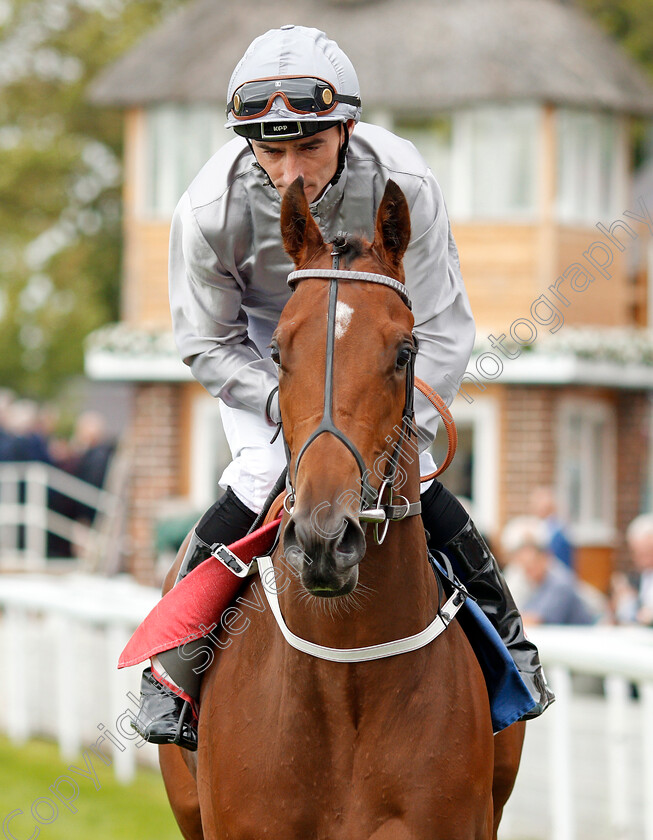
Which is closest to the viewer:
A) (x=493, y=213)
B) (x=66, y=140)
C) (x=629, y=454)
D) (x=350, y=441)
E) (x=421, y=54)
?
(x=350, y=441)

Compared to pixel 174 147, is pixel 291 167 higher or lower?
lower

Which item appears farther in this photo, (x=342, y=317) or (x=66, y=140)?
(x=66, y=140)

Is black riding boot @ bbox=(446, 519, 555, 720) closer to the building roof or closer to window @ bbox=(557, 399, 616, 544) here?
window @ bbox=(557, 399, 616, 544)

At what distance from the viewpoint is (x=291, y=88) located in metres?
3.80

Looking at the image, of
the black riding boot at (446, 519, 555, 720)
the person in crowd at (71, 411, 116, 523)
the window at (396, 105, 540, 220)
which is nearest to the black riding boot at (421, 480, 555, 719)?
the black riding boot at (446, 519, 555, 720)

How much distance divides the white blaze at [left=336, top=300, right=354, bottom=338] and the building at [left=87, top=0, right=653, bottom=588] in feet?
44.5

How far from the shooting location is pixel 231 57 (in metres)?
18.9

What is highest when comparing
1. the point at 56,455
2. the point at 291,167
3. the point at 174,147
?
the point at 174,147

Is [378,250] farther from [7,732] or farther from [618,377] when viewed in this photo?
[618,377]

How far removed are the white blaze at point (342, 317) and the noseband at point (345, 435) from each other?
0.4 inches

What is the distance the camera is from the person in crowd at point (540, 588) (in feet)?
30.2

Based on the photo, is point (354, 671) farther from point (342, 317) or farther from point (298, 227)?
point (298, 227)

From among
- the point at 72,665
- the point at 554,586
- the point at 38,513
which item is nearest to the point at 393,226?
the point at 554,586

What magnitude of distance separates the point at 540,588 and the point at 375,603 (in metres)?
6.07
